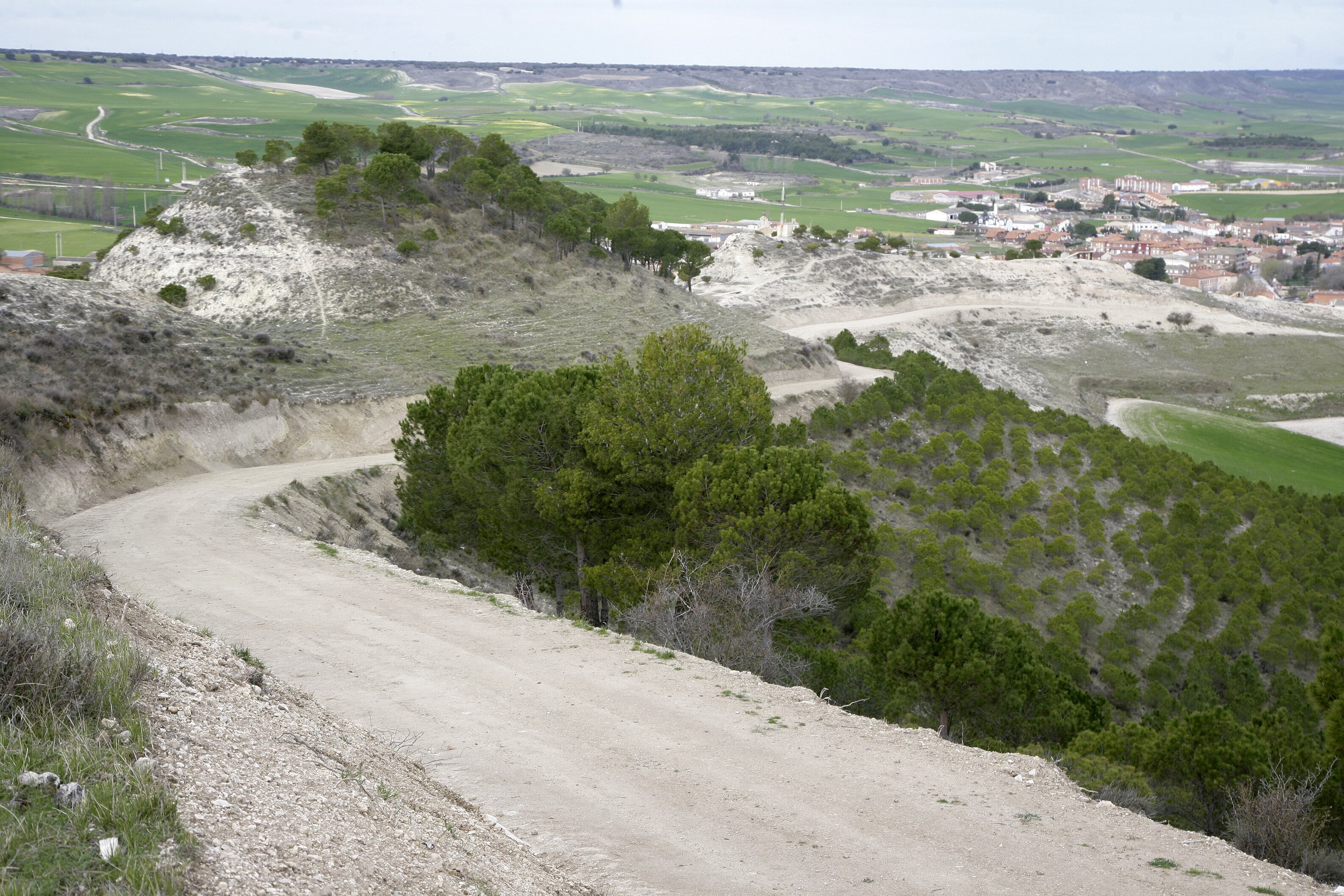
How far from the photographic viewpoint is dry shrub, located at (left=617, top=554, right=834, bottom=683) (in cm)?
1519

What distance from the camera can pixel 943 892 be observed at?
8.23m

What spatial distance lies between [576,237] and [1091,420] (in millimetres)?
29732

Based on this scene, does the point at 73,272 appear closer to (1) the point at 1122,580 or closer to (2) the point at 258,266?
(2) the point at 258,266

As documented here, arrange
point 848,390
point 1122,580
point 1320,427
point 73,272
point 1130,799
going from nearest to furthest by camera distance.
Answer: point 1130,799
point 1122,580
point 848,390
point 73,272
point 1320,427

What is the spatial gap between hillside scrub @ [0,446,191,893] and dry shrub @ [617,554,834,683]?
8.64m

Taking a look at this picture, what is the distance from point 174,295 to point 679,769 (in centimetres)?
4110

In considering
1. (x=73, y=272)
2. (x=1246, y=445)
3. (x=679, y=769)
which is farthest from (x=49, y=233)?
(x=1246, y=445)

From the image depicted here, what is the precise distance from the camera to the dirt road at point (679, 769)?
28.1 ft

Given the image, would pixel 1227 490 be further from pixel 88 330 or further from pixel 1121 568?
pixel 88 330

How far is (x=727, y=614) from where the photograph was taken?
16.3 m

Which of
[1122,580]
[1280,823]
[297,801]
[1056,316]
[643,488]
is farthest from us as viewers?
[1056,316]

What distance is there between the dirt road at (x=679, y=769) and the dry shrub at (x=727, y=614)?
60.8 inches

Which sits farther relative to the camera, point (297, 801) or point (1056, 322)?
point (1056, 322)

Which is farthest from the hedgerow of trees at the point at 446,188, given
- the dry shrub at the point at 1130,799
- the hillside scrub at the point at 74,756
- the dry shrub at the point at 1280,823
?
the dry shrub at the point at 1280,823
